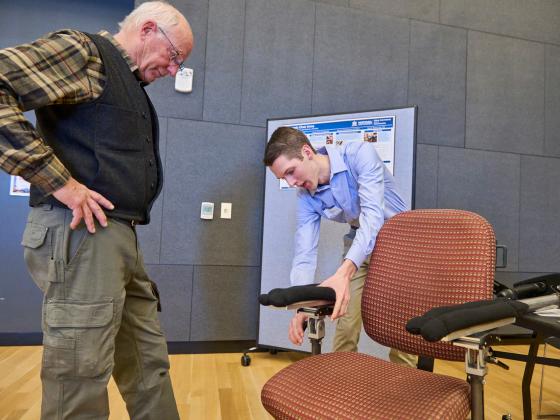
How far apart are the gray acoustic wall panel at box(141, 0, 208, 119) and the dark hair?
161 centimetres

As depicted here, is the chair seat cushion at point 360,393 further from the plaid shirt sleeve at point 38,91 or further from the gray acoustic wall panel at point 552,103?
the gray acoustic wall panel at point 552,103

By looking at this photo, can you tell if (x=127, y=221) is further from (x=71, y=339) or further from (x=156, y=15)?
(x=156, y=15)

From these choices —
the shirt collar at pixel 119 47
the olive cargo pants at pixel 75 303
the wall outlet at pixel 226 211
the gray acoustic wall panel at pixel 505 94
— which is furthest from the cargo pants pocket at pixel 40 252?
the gray acoustic wall panel at pixel 505 94

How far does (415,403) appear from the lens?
93 centimetres

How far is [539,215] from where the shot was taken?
360cm

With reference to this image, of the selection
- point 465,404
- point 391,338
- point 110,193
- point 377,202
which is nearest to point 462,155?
point 377,202

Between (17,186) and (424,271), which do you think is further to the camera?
(17,186)

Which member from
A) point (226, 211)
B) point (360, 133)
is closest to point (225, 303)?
point (226, 211)

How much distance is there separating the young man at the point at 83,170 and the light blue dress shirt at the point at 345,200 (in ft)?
2.18

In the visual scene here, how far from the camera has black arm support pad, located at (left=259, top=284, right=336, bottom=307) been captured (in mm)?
1164

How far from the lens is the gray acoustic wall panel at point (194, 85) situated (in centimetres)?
293

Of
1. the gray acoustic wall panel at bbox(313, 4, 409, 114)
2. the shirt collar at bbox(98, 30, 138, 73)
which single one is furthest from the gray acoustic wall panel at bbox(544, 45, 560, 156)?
the shirt collar at bbox(98, 30, 138, 73)

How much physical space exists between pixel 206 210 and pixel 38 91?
204 centimetres

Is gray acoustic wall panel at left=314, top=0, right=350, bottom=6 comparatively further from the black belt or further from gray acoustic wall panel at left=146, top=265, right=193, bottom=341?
the black belt
